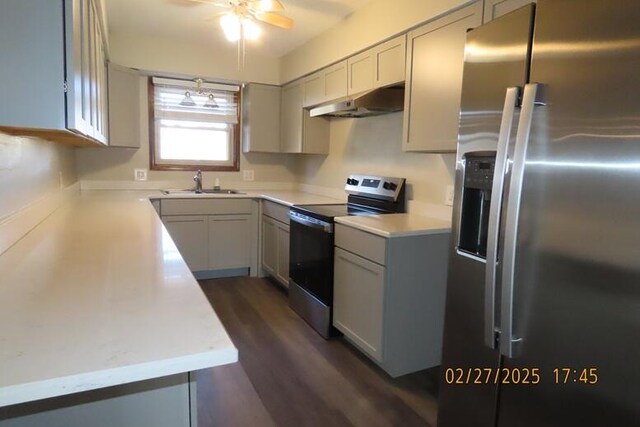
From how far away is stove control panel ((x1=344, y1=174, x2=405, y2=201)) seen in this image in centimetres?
281

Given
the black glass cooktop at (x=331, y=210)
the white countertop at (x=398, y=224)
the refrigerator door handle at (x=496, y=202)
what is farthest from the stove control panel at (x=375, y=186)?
the refrigerator door handle at (x=496, y=202)

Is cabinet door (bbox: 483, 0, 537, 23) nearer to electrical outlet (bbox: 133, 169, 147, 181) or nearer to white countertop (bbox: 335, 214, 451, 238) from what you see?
white countertop (bbox: 335, 214, 451, 238)

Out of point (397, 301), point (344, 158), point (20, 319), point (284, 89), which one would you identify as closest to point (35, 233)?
point (20, 319)

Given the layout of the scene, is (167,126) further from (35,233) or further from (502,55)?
(502,55)

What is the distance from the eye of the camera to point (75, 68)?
1.17 m

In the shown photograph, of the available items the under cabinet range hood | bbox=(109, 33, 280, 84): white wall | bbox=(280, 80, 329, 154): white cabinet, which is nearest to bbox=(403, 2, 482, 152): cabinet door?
the under cabinet range hood

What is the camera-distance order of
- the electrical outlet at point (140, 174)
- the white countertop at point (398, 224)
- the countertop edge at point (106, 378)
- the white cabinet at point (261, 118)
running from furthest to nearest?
the white cabinet at point (261, 118) → the electrical outlet at point (140, 174) → the white countertop at point (398, 224) → the countertop edge at point (106, 378)

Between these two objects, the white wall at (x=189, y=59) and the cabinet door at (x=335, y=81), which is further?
the white wall at (x=189, y=59)

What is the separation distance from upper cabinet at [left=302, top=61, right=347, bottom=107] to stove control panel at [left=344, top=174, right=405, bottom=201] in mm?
Answer: 683

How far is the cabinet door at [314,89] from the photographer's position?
3430mm

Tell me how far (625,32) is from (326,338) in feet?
7.42

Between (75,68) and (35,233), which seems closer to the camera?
(75,68)

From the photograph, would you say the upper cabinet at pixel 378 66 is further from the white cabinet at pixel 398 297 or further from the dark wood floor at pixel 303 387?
the dark wood floor at pixel 303 387

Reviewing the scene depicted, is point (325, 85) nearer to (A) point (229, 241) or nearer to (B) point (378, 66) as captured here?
(B) point (378, 66)
